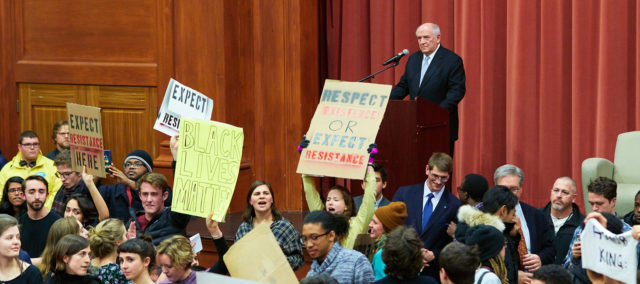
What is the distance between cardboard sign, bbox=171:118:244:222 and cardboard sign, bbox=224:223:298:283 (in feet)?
2.04

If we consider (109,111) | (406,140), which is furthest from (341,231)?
(109,111)

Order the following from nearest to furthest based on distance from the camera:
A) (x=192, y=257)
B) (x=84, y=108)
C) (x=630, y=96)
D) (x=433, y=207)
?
1. (x=192, y=257)
2. (x=433, y=207)
3. (x=84, y=108)
4. (x=630, y=96)

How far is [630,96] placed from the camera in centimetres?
854

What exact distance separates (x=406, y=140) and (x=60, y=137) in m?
3.61

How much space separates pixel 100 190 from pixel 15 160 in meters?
1.64

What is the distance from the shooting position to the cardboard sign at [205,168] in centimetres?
596

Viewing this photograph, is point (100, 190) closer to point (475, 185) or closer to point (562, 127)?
point (475, 185)

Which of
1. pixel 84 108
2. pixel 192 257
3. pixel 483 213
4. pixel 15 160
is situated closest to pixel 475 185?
pixel 483 213

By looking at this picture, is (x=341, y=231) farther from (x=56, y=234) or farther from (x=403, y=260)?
(x=56, y=234)

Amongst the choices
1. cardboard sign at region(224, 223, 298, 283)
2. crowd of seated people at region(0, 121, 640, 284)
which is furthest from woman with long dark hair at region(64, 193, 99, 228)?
cardboard sign at region(224, 223, 298, 283)

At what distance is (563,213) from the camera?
6969 millimetres

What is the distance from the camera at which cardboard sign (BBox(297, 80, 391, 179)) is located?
6.38 m

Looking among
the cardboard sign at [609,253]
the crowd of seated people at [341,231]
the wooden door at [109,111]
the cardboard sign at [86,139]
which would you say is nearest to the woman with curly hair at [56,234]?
the crowd of seated people at [341,231]

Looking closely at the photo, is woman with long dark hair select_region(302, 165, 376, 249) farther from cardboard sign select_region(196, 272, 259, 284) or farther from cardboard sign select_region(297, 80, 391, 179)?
cardboard sign select_region(196, 272, 259, 284)
